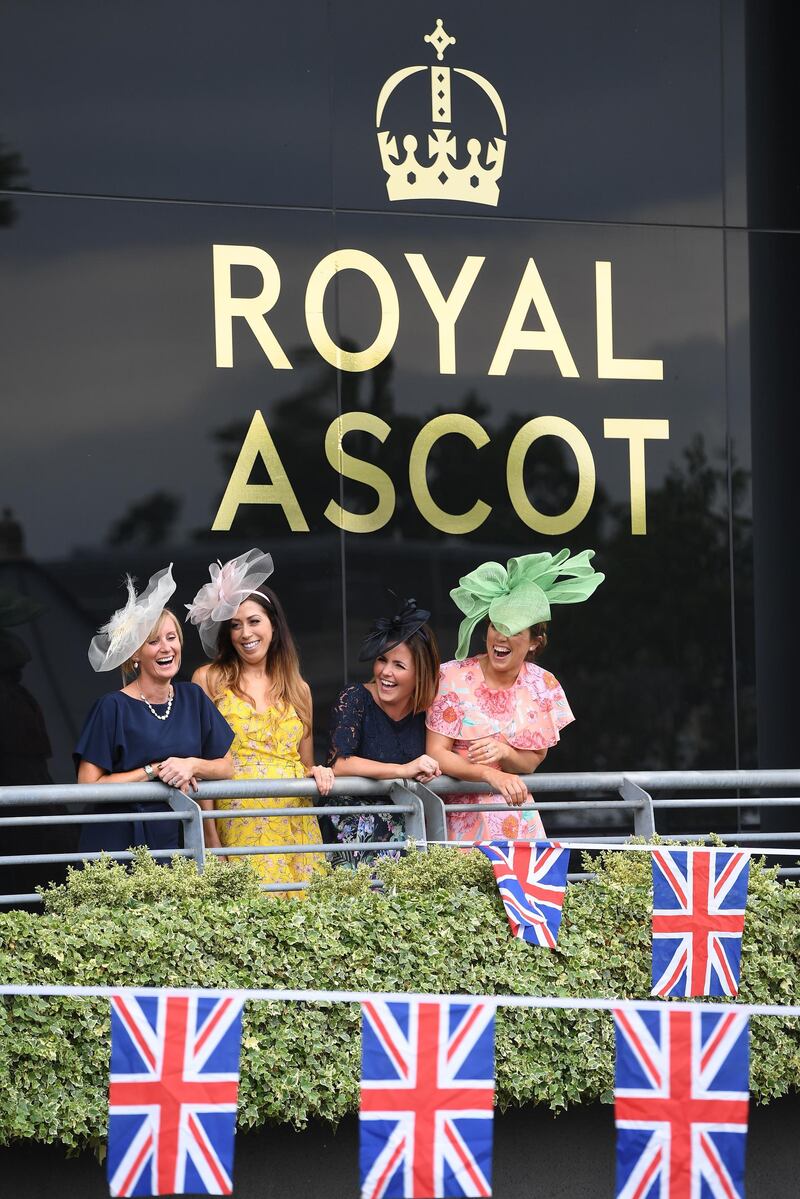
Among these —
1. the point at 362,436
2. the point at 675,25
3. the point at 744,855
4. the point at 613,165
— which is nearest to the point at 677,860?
the point at 744,855

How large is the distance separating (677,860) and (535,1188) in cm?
126

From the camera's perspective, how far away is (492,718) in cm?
675

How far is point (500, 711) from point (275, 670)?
903mm

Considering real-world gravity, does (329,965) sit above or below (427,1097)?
above

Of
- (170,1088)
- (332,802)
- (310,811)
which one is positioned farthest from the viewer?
(332,802)

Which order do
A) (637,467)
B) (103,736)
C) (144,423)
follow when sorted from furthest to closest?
1. (637,467)
2. (144,423)
3. (103,736)

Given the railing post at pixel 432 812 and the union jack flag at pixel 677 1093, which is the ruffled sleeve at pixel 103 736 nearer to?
the railing post at pixel 432 812

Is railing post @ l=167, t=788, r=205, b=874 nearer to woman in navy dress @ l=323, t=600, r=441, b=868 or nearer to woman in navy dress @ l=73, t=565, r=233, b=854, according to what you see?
woman in navy dress @ l=73, t=565, r=233, b=854

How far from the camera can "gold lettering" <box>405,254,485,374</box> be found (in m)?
9.05

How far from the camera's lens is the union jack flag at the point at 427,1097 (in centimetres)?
420

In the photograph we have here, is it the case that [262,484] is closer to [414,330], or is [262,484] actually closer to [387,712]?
[414,330]

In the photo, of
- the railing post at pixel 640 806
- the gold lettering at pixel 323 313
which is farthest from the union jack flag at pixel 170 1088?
the gold lettering at pixel 323 313

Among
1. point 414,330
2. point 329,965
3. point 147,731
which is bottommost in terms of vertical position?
point 329,965

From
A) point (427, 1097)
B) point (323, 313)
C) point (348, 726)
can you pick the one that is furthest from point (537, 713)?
point (323, 313)
